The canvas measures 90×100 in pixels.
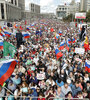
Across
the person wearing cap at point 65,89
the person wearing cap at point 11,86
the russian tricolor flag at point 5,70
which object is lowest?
the person wearing cap at point 11,86

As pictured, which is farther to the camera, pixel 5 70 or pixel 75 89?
pixel 75 89

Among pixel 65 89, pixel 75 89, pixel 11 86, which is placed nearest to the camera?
pixel 65 89

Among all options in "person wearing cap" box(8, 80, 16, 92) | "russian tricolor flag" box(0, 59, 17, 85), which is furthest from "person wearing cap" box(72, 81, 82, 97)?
"russian tricolor flag" box(0, 59, 17, 85)

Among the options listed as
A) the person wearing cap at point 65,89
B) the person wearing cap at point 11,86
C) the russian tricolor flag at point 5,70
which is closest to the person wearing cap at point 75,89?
the person wearing cap at point 65,89

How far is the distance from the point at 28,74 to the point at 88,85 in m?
2.90

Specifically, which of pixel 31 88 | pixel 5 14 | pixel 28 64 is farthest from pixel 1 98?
pixel 5 14

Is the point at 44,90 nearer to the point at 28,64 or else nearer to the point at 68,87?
the point at 68,87

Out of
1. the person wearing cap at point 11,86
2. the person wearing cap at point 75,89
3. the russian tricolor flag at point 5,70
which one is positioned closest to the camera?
the russian tricolor flag at point 5,70

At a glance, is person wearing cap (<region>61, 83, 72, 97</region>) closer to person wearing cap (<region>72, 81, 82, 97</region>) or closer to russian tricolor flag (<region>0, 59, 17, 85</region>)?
person wearing cap (<region>72, 81, 82, 97</region>)

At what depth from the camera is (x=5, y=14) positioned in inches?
2677

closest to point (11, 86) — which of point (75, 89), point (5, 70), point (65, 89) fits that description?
point (5, 70)

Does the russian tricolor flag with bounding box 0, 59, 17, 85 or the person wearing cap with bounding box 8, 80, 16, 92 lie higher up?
the russian tricolor flag with bounding box 0, 59, 17, 85

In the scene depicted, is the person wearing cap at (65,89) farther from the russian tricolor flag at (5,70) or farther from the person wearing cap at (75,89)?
the russian tricolor flag at (5,70)

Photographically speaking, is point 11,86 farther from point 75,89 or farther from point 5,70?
point 75,89
